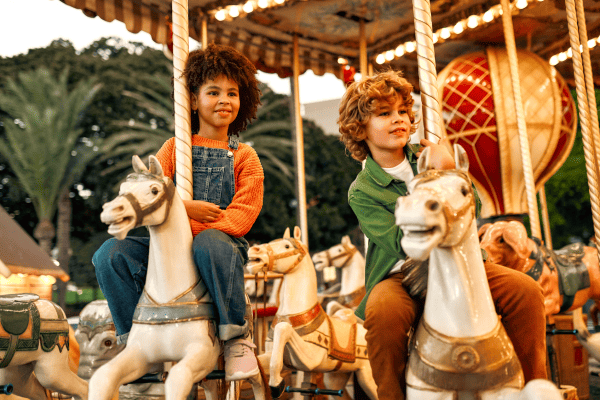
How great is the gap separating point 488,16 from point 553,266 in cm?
264

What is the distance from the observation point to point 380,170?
2121 millimetres

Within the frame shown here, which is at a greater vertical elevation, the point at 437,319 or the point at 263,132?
the point at 263,132

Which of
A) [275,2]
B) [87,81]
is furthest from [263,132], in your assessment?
Answer: [275,2]

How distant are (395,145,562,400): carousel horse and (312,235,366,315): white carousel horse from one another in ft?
12.8

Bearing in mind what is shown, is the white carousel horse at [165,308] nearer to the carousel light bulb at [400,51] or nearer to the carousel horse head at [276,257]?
the carousel horse head at [276,257]

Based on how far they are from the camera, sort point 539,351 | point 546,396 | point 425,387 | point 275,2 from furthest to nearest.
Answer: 1. point 275,2
2. point 539,351
3. point 425,387
4. point 546,396

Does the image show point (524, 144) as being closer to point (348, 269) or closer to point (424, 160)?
point (348, 269)

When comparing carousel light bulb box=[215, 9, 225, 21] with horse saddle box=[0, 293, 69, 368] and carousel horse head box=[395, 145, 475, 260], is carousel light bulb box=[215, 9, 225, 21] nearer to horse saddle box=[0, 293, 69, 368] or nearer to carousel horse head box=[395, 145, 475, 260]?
horse saddle box=[0, 293, 69, 368]

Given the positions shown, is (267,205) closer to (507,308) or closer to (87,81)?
(87,81)

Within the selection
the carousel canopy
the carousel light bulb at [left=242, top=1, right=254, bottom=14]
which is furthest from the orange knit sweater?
the carousel light bulb at [left=242, top=1, right=254, bottom=14]

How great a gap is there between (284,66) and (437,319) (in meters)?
4.77

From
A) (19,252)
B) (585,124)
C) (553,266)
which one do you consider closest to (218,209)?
(585,124)

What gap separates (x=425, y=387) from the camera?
1609 millimetres

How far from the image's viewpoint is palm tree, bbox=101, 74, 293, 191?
16.9 meters
